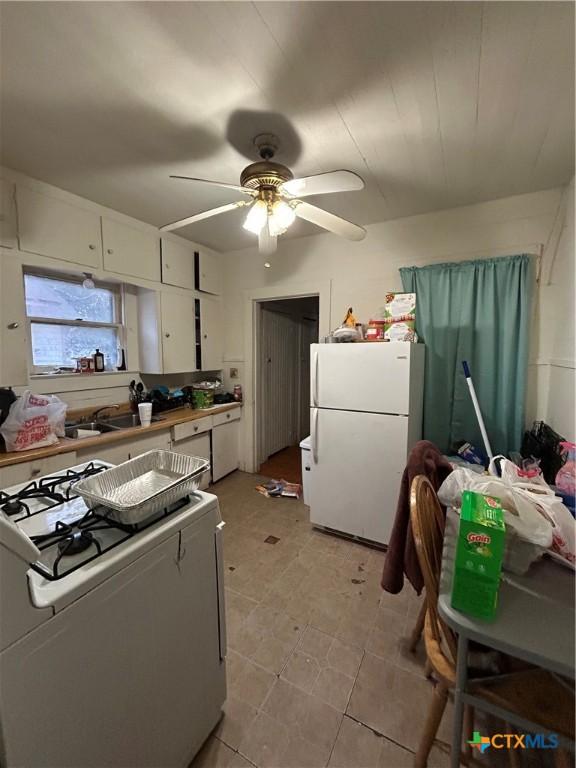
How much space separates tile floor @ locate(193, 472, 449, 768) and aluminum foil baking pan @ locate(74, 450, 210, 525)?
0.97 metres

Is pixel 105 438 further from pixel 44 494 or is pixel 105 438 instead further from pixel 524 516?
pixel 524 516

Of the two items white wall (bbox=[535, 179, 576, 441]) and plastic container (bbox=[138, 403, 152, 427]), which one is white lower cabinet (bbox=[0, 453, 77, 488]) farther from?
white wall (bbox=[535, 179, 576, 441])

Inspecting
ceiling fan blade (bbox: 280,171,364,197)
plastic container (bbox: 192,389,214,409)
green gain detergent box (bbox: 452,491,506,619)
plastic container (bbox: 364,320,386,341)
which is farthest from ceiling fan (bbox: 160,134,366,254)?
plastic container (bbox: 192,389,214,409)

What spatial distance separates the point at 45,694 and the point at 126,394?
7.91 ft

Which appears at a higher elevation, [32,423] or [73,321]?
[73,321]

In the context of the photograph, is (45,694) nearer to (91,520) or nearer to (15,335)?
(91,520)

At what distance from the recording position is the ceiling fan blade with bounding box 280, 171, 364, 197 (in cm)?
134

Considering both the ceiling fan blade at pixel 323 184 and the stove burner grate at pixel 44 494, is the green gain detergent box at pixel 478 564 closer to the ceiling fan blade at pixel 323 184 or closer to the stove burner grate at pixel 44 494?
the stove burner grate at pixel 44 494

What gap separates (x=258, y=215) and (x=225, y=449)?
7.81ft

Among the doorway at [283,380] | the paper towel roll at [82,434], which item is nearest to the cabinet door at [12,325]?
the paper towel roll at [82,434]

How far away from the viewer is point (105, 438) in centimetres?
205

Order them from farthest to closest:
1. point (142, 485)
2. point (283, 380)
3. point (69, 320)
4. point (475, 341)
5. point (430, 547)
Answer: point (283, 380) < point (69, 320) < point (475, 341) < point (142, 485) < point (430, 547)

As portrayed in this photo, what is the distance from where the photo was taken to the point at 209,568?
1.07 metres

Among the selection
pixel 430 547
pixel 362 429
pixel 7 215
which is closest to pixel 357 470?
pixel 362 429
